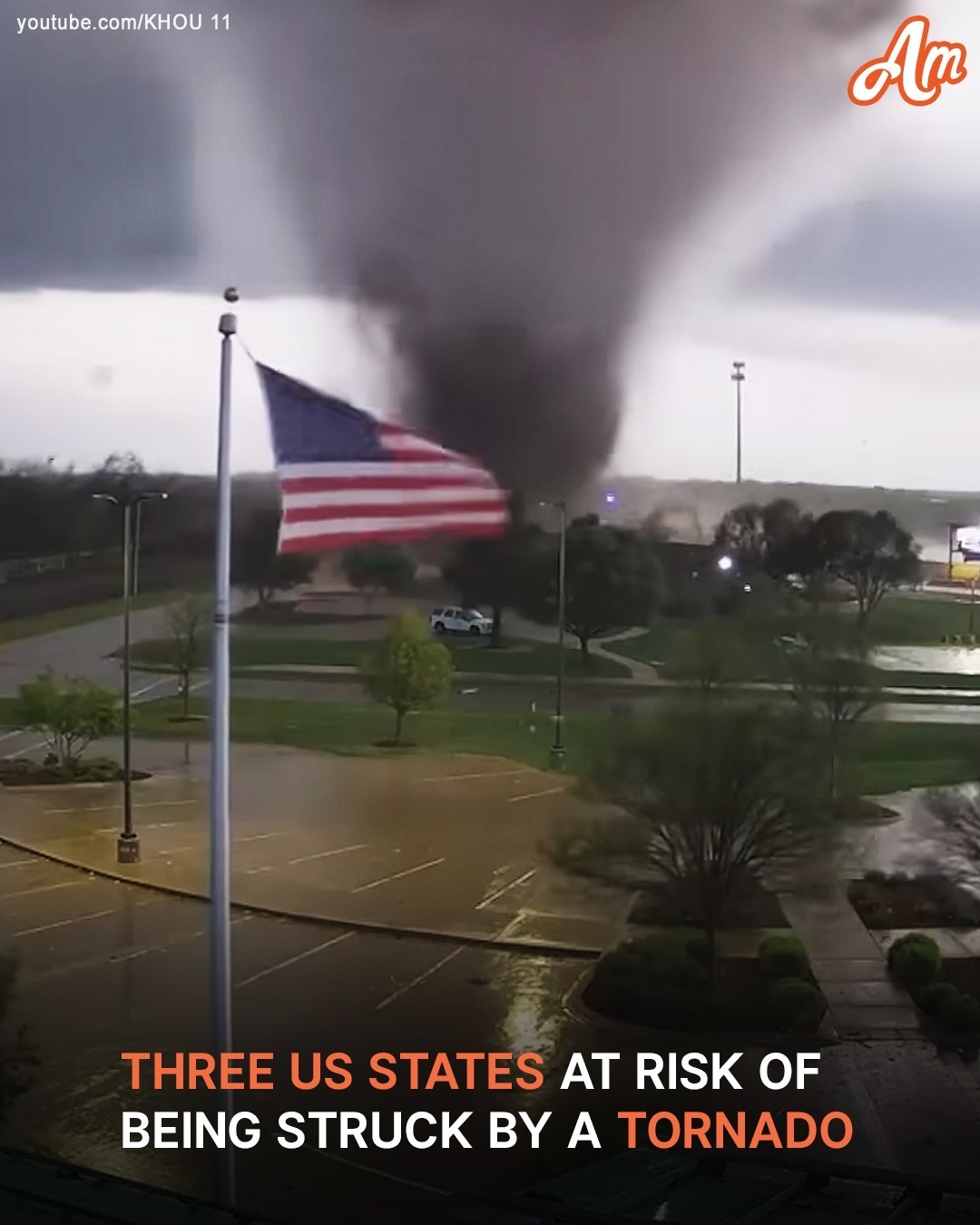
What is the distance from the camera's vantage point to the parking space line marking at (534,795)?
252 cm

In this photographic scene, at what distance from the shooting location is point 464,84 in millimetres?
2504

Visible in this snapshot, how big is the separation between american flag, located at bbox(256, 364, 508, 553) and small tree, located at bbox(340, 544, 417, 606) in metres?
0.04

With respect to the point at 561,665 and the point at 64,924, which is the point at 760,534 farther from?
the point at 64,924

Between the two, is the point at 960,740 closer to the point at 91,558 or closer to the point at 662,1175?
the point at 662,1175

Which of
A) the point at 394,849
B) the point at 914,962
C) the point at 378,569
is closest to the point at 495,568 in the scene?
the point at 378,569

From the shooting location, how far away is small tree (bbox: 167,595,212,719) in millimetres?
2598

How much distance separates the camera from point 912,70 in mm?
2363

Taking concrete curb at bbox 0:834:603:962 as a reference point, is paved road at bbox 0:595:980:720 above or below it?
above

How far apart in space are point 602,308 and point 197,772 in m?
1.46

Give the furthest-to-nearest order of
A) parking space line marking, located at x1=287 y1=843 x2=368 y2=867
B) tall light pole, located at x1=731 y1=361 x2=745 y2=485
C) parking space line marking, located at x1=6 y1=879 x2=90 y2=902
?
parking space line marking, located at x1=6 y1=879 x2=90 y2=902 < parking space line marking, located at x1=287 y1=843 x2=368 y2=867 < tall light pole, located at x1=731 y1=361 x2=745 y2=485

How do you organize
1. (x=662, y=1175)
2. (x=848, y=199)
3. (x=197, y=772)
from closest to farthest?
(x=662, y=1175) < (x=848, y=199) < (x=197, y=772)

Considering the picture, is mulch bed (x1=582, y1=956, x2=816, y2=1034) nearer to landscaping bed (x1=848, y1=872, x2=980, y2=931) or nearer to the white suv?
landscaping bed (x1=848, y1=872, x2=980, y2=931)

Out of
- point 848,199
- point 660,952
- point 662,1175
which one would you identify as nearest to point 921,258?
point 848,199

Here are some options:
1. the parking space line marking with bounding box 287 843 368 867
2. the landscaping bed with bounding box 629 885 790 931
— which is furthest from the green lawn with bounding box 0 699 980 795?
the landscaping bed with bounding box 629 885 790 931
